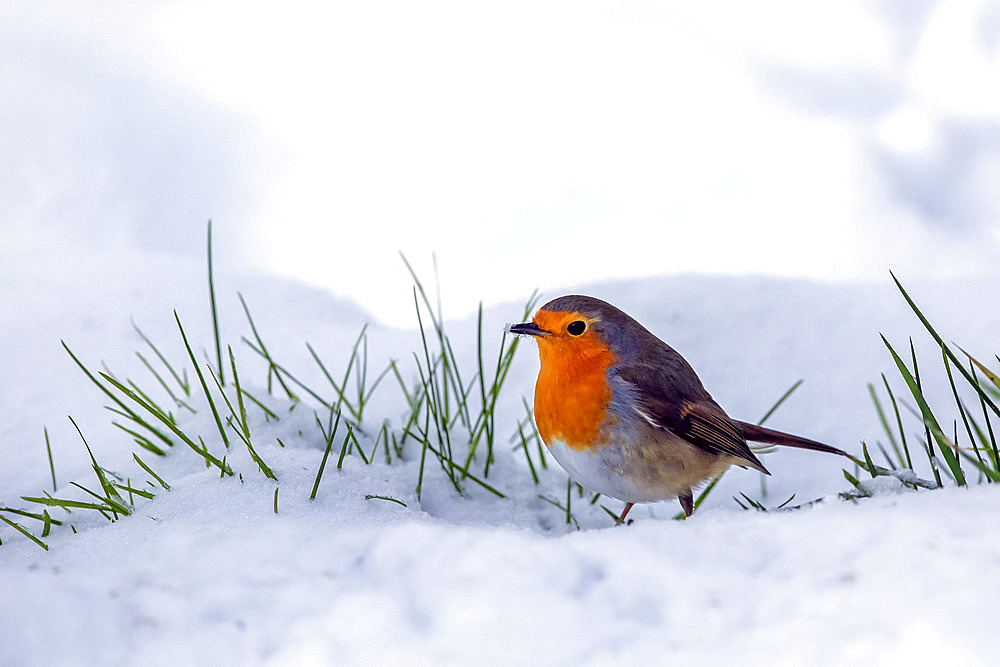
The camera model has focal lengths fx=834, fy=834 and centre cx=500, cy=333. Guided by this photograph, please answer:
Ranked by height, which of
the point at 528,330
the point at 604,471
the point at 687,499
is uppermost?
the point at 528,330

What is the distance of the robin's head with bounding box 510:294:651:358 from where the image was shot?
2.31 m

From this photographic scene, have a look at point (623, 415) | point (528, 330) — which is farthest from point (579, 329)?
point (623, 415)

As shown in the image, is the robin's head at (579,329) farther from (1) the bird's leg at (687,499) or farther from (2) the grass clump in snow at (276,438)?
(1) the bird's leg at (687,499)

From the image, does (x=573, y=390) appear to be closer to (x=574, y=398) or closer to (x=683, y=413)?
(x=574, y=398)

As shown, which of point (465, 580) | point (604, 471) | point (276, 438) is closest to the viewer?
point (465, 580)

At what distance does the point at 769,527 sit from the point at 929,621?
339mm

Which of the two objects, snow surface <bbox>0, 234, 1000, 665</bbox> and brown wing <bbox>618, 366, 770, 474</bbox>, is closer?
snow surface <bbox>0, 234, 1000, 665</bbox>

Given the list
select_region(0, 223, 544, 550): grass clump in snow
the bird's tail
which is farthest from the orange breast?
the bird's tail

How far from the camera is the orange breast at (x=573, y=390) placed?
7.20ft

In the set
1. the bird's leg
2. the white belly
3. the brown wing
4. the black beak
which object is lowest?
the bird's leg

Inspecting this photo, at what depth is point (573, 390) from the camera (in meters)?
2.25

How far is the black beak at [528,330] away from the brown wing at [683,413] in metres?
0.24

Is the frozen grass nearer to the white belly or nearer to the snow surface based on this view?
the snow surface

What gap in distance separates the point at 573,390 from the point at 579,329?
0.18 meters
